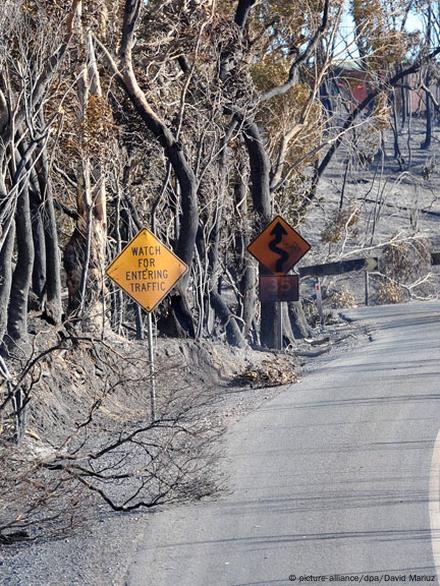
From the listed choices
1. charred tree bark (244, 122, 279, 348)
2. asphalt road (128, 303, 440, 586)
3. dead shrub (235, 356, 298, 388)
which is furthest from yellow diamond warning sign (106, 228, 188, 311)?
charred tree bark (244, 122, 279, 348)

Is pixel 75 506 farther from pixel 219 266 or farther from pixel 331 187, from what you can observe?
pixel 331 187

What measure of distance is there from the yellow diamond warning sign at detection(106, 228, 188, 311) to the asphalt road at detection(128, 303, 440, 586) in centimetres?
209

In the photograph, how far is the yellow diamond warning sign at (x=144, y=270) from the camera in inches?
560

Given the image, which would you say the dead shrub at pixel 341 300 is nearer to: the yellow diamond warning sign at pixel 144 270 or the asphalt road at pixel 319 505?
the asphalt road at pixel 319 505

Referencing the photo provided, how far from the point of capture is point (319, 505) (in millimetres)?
8875

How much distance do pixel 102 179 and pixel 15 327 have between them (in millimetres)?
4517

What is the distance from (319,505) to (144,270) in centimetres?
611

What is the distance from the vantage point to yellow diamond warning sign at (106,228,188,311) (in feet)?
46.7

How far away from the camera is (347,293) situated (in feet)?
145

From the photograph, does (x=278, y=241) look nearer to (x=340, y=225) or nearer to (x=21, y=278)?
(x=21, y=278)

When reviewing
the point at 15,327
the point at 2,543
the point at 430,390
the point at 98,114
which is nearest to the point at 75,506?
the point at 2,543

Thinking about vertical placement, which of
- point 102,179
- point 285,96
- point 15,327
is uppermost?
point 285,96

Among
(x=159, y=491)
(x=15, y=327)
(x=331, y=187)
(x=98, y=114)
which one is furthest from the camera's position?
(x=331, y=187)

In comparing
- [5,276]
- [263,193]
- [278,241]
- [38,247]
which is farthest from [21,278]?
[263,193]
